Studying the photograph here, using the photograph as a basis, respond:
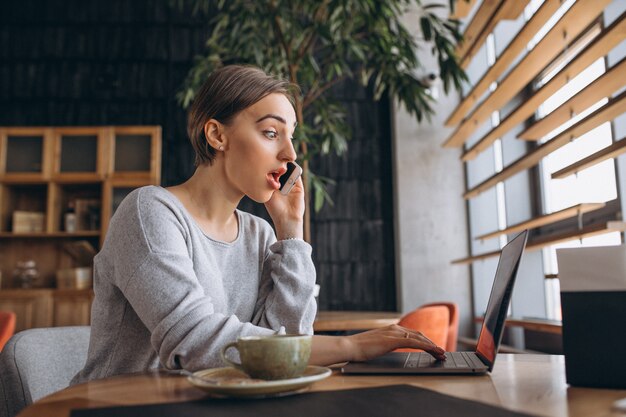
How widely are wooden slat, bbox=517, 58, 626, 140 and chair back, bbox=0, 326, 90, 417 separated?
5.91 ft

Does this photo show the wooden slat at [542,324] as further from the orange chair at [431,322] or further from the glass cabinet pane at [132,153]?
the glass cabinet pane at [132,153]

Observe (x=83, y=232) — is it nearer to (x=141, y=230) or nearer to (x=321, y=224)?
(x=321, y=224)

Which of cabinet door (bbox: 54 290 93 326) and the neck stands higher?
the neck

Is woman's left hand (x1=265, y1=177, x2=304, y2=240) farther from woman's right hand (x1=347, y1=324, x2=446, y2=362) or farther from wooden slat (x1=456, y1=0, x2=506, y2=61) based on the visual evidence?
wooden slat (x1=456, y1=0, x2=506, y2=61)

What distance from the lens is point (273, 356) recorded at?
2.45ft

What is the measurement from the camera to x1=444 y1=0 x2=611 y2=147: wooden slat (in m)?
2.17

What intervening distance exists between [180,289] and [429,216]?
3.86m

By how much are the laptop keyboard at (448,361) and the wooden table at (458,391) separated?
0.05 m

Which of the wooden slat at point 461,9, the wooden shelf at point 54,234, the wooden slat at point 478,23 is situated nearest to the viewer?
the wooden slat at point 478,23

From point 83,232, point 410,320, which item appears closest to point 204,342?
point 410,320

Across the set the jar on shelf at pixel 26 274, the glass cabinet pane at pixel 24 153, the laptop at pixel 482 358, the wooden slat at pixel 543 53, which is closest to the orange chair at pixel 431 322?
the wooden slat at pixel 543 53

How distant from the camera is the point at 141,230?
1.12 m

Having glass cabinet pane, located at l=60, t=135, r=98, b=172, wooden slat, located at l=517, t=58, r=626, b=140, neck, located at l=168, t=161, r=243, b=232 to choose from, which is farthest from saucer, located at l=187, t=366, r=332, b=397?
glass cabinet pane, located at l=60, t=135, r=98, b=172

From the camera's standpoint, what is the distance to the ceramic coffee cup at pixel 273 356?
747 mm
